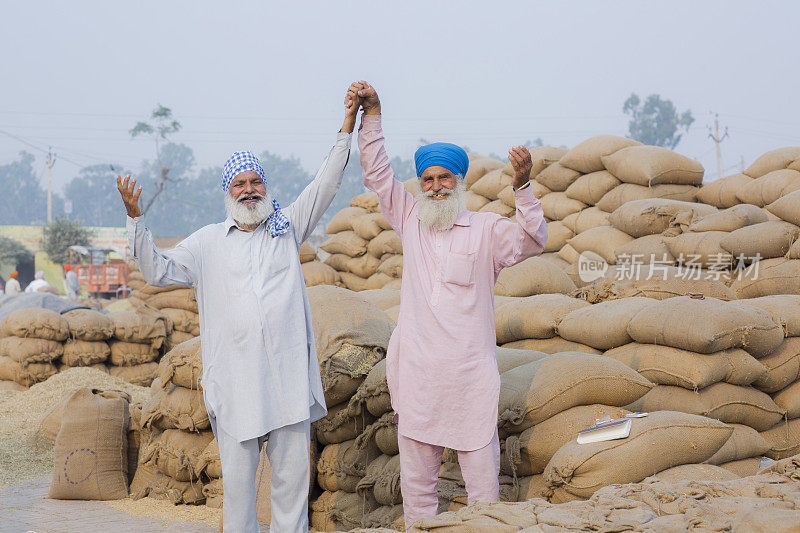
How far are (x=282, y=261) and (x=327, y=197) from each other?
326 mm

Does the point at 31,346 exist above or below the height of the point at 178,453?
above

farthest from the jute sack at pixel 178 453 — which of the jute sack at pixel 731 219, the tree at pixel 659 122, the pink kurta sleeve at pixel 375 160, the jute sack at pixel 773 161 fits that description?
the tree at pixel 659 122

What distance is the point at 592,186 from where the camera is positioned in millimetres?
7180

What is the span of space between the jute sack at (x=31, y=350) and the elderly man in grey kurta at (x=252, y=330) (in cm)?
505

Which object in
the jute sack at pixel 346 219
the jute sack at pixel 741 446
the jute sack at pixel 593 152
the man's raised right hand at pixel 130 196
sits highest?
the jute sack at pixel 593 152

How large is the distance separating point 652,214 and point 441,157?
3.65m

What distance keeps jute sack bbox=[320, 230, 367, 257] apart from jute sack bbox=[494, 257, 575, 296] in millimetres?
2543

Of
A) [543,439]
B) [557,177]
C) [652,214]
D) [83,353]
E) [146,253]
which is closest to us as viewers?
[146,253]

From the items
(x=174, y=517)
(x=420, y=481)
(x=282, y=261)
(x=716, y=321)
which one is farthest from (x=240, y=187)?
(x=716, y=321)

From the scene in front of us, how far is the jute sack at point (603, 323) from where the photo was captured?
Result: 410cm

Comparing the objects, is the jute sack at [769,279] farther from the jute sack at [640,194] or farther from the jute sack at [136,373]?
the jute sack at [136,373]

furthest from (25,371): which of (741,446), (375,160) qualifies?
(741,446)

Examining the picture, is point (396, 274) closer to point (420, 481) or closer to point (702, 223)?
point (702, 223)

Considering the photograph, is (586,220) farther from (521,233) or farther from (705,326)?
(521,233)
